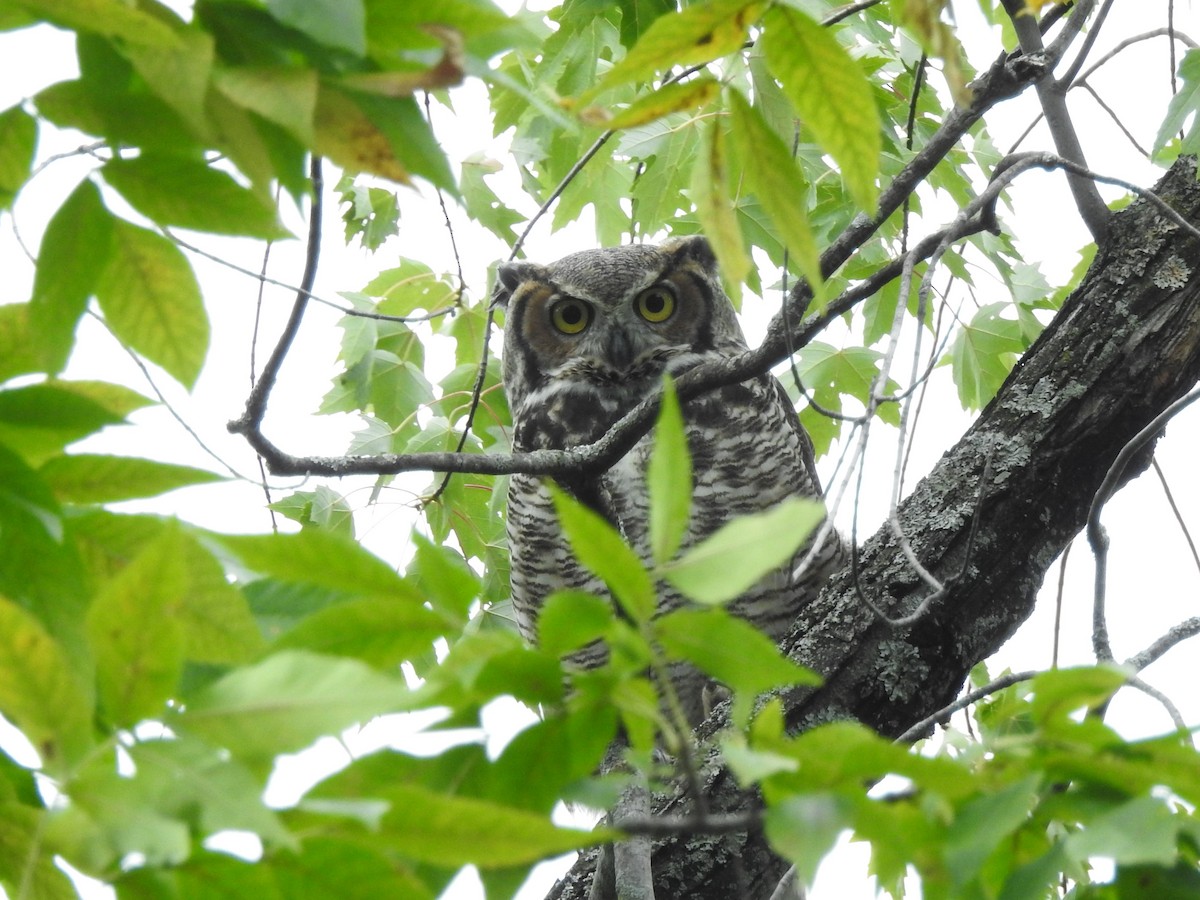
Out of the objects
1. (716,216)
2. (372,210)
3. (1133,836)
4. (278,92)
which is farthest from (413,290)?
(1133,836)

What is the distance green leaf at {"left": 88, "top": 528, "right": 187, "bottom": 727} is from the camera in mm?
597

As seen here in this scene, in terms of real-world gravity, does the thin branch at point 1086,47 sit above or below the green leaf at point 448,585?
above

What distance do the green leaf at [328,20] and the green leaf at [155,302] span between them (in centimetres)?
24

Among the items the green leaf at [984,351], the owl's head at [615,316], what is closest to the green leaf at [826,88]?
the green leaf at [984,351]

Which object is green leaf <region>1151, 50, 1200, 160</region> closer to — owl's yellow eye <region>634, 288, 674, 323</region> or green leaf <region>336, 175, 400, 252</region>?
owl's yellow eye <region>634, 288, 674, 323</region>

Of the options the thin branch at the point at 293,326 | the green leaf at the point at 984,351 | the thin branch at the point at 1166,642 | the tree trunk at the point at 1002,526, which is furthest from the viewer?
the green leaf at the point at 984,351

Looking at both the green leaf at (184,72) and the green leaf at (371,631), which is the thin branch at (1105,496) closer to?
the green leaf at (371,631)

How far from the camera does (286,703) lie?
0.59 meters

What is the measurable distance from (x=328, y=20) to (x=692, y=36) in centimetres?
26

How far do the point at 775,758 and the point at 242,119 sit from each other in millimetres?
486

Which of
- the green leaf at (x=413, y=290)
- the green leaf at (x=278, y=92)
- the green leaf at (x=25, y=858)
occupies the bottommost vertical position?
the green leaf at (x=25, y=858)

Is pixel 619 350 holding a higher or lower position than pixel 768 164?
higher

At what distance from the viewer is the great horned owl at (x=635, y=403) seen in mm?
2818

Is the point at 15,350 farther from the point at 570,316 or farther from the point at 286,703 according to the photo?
the point at 570,316
